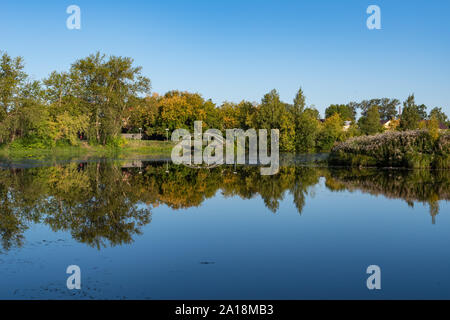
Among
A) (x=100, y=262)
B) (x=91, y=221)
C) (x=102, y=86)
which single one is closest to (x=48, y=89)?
(x=102, y=86)

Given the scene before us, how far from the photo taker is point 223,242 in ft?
31.0

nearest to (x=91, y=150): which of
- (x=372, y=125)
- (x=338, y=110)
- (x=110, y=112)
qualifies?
(x=110, y=112)

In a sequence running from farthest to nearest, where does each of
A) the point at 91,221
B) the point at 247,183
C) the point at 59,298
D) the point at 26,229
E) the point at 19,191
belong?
the point at 247,183, the point at 19,191, the point at 91,221, the point at 26,229, the point at 59,298

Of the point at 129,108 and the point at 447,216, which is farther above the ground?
the point at 129,108

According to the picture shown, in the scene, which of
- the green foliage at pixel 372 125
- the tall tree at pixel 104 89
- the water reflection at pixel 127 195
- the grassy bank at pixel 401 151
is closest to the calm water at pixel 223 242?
the water reflection at pixel 127 195

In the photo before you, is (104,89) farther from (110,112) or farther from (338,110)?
(338,110)

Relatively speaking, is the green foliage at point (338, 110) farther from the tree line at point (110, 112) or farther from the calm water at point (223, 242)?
the calm water at point (223, 242)

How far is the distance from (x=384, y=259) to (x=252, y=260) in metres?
2.73

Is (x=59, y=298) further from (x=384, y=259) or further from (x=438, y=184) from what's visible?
(x=438, y=184)

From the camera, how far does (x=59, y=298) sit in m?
6.06

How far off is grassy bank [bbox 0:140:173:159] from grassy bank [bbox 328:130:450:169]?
104 feet

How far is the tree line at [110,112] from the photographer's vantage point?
51219 mm

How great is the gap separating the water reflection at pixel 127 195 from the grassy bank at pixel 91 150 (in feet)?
84.4

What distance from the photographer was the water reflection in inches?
419
